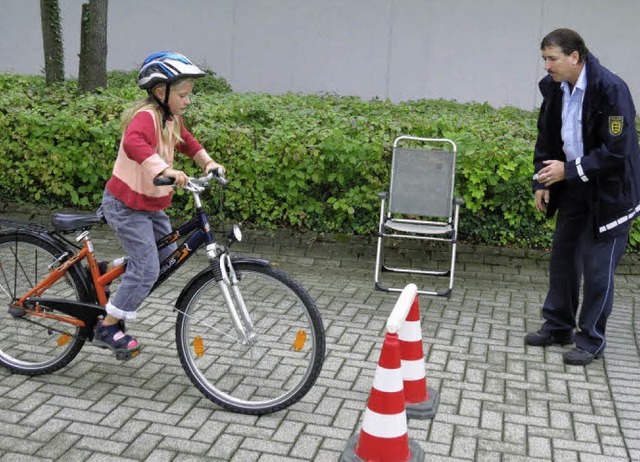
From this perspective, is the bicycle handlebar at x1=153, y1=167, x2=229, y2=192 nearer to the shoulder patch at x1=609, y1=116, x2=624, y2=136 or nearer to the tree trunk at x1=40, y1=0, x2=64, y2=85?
the shoulder patch at x1=609, y1=116, x2=624, y2=136

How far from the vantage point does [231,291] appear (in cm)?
450

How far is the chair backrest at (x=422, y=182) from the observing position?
7371 mm

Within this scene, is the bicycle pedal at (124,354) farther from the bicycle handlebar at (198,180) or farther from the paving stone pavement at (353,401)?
the bicycle handlebar at (198,180)

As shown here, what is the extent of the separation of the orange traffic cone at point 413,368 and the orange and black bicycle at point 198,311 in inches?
17.4

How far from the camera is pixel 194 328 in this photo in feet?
15.3

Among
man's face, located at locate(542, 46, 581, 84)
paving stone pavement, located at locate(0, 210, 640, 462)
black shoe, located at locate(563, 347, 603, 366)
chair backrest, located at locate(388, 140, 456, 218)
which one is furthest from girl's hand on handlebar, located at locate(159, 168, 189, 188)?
chair backrest, located at locate(388, 140, 456, 218)

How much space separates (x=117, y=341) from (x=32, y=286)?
0.63 m

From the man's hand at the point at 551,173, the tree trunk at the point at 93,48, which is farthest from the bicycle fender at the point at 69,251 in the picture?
the tree trunk at the point at 93,48

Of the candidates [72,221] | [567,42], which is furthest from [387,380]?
[567,42]

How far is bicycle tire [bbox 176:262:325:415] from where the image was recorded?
442cm

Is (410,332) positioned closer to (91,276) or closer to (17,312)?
(91,276)

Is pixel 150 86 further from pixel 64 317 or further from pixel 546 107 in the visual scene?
pixel 546 107

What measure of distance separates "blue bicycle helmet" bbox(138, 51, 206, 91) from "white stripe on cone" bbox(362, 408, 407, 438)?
1.88 metres

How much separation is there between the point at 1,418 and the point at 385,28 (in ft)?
35.6
